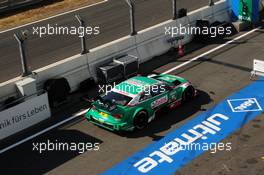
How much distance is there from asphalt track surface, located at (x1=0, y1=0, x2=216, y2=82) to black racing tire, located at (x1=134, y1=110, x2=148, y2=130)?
7214 millimetres

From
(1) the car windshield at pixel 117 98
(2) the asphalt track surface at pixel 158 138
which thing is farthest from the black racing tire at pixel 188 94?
(1) the car windshield at pixel 117 98

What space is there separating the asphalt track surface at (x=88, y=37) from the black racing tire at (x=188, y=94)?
7209 millimetres

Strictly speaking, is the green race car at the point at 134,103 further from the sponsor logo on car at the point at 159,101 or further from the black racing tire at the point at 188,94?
the black racing tire at the point at 188,94

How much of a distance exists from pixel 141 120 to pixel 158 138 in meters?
0.97

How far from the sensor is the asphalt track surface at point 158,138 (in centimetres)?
1364

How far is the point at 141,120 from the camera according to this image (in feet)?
51.8

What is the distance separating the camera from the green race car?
15.3 m

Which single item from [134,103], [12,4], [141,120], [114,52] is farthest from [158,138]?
[12,4]

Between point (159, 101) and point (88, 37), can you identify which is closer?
point (159, 101)

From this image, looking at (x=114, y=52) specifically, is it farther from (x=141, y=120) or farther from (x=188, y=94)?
(x=141, y=120)

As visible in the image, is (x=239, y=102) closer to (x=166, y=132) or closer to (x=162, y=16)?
(x=166, y=132)

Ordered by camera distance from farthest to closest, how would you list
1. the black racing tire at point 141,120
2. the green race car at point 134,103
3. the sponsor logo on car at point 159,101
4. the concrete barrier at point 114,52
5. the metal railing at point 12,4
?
the metal railing at point 12,4, the concrete barrier at point 114,52, the sponsor logo on car at point 159,101, the black racing tire at point 141,120, the green race car at point 134,103

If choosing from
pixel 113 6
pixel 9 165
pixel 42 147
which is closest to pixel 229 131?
pixel 42 147

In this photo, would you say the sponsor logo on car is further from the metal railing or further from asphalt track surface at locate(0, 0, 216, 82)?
the metal railing
